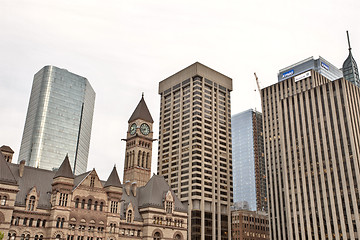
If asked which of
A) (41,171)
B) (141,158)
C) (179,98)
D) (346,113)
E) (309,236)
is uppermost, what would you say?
(179,98)

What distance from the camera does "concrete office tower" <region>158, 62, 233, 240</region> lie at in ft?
550

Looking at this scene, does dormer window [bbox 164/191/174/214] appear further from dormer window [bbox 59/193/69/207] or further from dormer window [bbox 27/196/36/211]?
dormer window [bbox 27/196/36/211]

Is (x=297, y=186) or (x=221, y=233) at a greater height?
(x=297, y=186)

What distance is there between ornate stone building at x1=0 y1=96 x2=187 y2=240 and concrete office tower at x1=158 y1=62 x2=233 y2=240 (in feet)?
203

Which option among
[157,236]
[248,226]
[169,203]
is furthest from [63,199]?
[248,226]

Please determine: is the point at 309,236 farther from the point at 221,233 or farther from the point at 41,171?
the point at 41,171

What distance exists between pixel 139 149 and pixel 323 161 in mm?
66412

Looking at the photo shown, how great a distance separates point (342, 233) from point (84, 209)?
274 ft

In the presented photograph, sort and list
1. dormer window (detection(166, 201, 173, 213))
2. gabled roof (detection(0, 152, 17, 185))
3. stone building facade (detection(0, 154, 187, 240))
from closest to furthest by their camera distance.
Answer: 1. gabled roof (detection(0, 152, 17, 185))
2. stone building facade (detection(0, 154, 187, 240))
3. dormer window (detection(166, 201, 173, 213))

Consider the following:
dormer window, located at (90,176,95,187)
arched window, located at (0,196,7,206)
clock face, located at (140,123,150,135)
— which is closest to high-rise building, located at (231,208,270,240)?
clock face, located at (140,123,150,135)

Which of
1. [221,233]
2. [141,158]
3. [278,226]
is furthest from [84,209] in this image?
[278,226]

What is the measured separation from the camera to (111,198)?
310ft

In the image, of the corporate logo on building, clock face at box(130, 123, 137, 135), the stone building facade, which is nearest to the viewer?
the stone building facade

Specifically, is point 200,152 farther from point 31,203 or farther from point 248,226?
point 31,203
